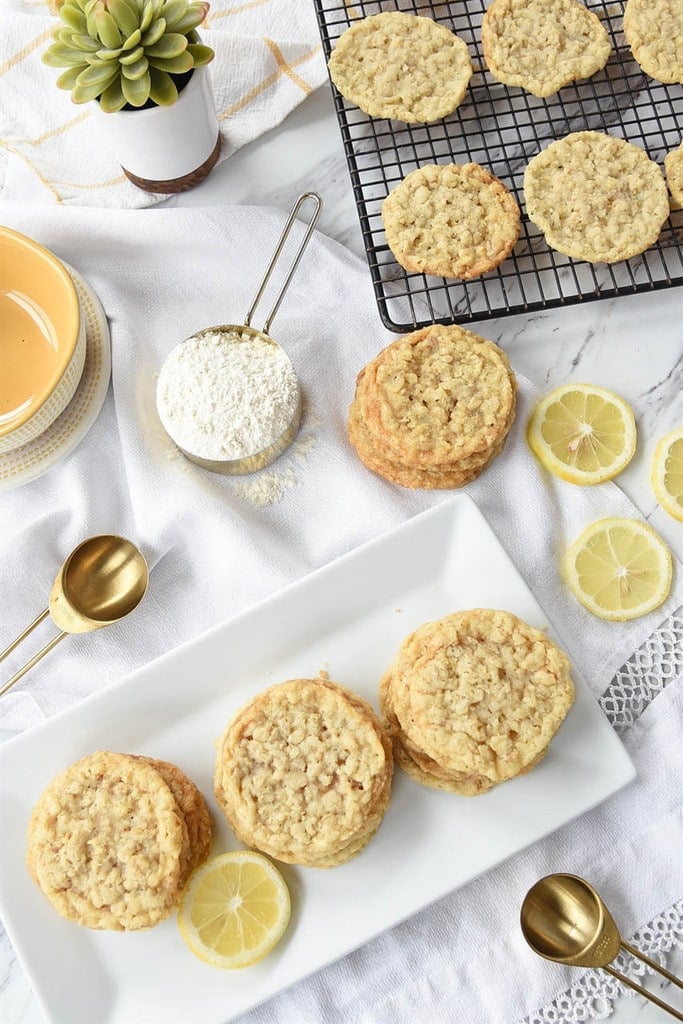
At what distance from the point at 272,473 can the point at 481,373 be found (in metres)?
0.71

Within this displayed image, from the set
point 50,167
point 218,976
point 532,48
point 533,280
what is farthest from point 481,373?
point 218,976

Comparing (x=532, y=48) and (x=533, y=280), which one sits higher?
(x=532, y=48)

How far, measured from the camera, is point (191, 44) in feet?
8.80

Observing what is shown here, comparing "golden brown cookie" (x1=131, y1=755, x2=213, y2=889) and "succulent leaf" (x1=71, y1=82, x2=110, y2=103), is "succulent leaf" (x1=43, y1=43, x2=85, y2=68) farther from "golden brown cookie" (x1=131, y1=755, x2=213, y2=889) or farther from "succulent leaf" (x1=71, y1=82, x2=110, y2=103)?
"golden brown cookie" (x1=131, y1=755, x2=213, y2=889)

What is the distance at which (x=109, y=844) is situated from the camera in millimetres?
2498

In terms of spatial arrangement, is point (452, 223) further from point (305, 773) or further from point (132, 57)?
point (305, 773)

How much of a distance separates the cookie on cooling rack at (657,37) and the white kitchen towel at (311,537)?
37.6 inches

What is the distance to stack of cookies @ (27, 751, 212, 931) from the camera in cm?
246

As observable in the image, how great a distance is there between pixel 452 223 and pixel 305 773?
1648mm

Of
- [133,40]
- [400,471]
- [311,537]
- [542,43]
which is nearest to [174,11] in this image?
[133,40]

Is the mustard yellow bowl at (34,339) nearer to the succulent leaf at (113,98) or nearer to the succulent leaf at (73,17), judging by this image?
the succulent leaf at (113,98)

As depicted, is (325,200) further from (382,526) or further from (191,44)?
(382,526)

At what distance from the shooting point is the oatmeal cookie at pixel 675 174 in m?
2.89

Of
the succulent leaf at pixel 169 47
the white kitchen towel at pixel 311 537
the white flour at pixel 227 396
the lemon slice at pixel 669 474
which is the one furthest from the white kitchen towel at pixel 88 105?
the lemon slice at pixel 669 474
